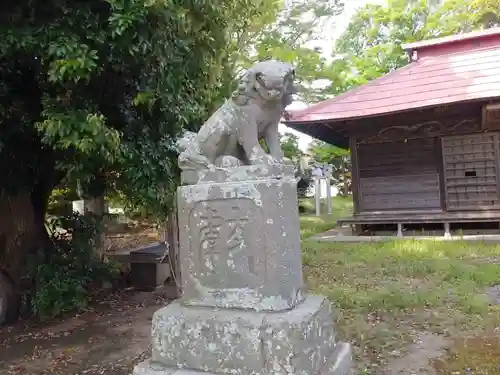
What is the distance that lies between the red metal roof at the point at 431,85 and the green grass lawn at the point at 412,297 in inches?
125

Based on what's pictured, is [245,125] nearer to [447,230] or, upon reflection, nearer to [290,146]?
[447,230]

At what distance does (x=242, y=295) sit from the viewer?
263 centimetres

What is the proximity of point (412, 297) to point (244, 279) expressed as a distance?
10.8 feet

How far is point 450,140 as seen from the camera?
10641 mm

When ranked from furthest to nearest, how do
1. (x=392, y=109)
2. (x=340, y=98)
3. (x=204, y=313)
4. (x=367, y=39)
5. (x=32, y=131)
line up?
(x=367, y=39) < (x=340, y=98) < (x=392, y=109) < (x=32, y=131) < (x=204, y=313)

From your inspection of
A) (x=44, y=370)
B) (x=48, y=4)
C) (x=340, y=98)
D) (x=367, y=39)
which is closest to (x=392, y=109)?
(x=340, y=98)

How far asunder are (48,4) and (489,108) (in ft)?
28.0

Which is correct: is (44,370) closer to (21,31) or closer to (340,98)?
(21,31)

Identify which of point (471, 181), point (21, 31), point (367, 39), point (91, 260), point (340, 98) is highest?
point (367, 39)

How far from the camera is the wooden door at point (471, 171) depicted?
10.3 meters

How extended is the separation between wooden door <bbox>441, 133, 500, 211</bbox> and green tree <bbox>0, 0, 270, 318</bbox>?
723 centimetres

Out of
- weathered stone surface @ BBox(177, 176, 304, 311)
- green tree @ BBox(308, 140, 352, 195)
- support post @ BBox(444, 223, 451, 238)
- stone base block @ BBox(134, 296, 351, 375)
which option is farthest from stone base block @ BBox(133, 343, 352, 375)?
green tree @ BBox(308, 140, 352, 195)

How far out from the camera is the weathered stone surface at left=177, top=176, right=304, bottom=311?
2555 millimetres

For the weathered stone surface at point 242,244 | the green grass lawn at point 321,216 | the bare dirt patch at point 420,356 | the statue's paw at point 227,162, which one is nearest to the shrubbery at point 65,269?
the weathered stone surface at point 242,244
